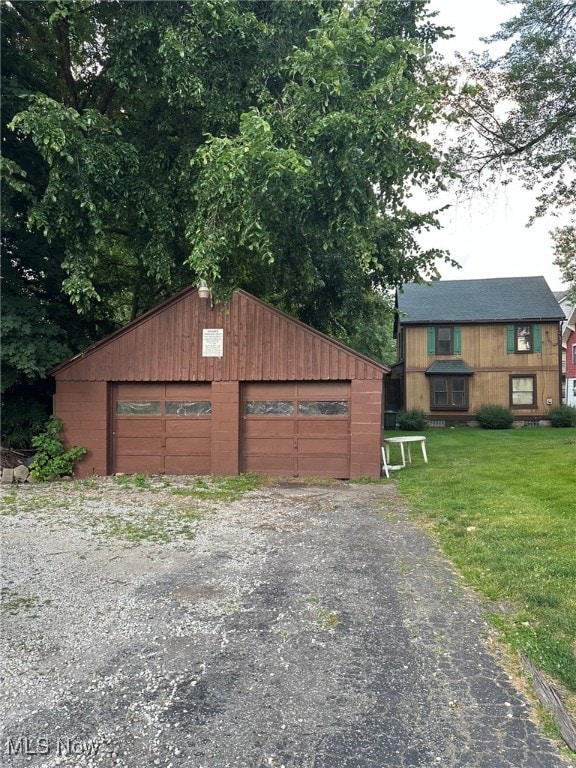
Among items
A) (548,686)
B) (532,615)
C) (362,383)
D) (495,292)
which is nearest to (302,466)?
(362,383)

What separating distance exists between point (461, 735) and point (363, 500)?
6099 mm

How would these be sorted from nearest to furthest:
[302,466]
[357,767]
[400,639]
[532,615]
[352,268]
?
[357,767] < [400,639] < [532,615] < [302,466] < [352,268]

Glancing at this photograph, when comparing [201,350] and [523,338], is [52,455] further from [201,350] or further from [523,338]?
[523,338]

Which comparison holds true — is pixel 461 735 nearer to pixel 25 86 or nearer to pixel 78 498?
pixel 78 498

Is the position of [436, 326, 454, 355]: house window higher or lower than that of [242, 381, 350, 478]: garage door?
higher

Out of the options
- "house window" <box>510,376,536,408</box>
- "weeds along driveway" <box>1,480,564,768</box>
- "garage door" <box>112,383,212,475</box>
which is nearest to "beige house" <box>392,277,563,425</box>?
"house window" <box>510,376,536,408</box>

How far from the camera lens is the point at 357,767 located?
2.28 m

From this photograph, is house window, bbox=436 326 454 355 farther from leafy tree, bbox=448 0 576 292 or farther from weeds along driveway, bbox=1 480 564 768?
weeds along driveway, bbox=1 480 564 768

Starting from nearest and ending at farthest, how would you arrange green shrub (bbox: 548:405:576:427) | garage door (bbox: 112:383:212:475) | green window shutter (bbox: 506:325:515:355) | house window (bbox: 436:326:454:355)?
garage door (bbox: 112:383:212:475)
green shrub (bbox: 548:405:576:427)
green window shutter (bbox: 506:325:515:355)
house window (bbox: 436:326:454:355)

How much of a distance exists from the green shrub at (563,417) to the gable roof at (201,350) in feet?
49.5

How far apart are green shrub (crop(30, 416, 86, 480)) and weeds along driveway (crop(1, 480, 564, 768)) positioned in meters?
5.01

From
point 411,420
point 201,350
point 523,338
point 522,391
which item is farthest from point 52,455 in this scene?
point 523,338

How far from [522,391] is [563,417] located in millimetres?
1999

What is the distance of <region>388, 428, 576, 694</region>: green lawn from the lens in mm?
3561
